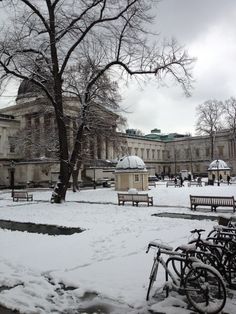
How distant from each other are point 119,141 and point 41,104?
843 cm

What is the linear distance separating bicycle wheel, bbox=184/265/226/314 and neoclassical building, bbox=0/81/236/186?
69.2 feet

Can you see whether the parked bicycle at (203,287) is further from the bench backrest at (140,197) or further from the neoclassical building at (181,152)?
the neoclassical building at (181,152)

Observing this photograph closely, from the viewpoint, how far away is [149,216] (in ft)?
59.9

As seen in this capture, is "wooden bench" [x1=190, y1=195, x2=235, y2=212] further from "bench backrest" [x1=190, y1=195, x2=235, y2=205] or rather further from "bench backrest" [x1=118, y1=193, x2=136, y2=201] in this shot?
"bench backrest" [x1=118, y1=193, x2=136, y2=201]

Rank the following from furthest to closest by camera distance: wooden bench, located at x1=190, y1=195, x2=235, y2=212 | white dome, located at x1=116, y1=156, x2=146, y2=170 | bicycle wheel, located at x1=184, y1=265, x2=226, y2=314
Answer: white dome, located at x1=116, y1=156, x2=146, y2=170 < wooden bench, located at x1=190, y1=195, x2=235, y2=212 < bicycle wheel, located at x1=184, y1=265, x2=226, y2=314

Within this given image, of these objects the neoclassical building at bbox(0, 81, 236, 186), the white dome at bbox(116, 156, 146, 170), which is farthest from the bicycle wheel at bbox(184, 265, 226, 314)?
the white dome at bbox(116, 156, 146, 170)

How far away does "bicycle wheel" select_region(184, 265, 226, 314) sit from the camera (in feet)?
19.4

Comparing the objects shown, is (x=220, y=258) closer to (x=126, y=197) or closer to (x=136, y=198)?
(x=136, y=198)

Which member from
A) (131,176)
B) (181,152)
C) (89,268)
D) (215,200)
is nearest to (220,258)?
(89,268)

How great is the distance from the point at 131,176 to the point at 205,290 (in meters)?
37.4

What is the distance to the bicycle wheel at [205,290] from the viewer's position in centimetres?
590

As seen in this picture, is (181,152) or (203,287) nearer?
(203,287)

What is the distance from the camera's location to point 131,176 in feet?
142

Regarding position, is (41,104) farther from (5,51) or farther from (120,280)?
(120,280)
